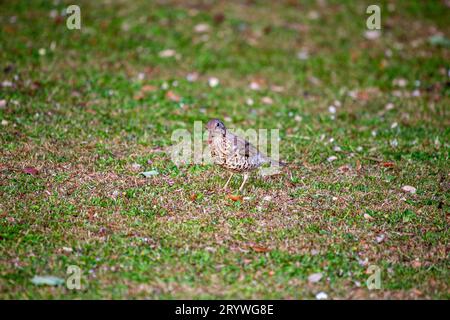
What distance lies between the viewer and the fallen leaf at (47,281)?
523 cm

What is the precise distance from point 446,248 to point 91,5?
31.2 feet

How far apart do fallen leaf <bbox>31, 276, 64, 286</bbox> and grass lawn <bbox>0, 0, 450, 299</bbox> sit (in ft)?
0.25

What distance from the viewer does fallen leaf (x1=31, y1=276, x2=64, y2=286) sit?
17.1ft

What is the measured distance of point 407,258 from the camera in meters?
5.82

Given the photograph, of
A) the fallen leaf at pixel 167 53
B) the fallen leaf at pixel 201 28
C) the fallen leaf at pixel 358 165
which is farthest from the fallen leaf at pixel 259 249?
the fallen leaf at pixel 201 28

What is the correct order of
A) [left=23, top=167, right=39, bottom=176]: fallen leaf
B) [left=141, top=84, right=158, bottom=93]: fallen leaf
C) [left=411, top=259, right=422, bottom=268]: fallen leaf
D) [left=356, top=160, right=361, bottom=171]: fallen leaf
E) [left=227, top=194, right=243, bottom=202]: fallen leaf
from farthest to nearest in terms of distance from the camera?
[left=141, top=84, right=158, bottom=93]: fallen leaf
[left=356, top=160, right=361, bottom=171]: fallen leaf
[left=23, top=167, right=39, bottom=176]: fallen leaf
[left=227, top=194, right=243, bottom=202]: fallen leaf
[left=411, top=259, right=422, bottom=268]: fallen leaf

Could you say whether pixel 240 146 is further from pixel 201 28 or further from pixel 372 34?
pixel 372 34

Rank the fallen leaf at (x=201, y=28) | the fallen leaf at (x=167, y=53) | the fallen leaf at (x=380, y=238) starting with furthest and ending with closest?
the fallen leaf at (x=201, y=28), the fallen leaf at (x=167, y=53), the fallen leaf at (x=380, y=238)

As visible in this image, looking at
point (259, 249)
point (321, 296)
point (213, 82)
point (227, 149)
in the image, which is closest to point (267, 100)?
point (213, 82)

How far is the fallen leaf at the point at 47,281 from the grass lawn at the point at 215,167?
0.07m

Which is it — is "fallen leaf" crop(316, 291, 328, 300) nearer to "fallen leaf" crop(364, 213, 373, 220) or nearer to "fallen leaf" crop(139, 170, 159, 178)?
"fallen leaf" crop(364, 213, 373, 220)

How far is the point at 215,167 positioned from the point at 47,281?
302 centimetres

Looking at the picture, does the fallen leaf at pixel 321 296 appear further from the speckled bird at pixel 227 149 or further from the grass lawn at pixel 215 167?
the speckled bird at pixel 227 149

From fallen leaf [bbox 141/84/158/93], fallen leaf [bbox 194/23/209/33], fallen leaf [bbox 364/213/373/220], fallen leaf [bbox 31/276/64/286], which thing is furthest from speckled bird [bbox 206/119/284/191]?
fallen leaf [bbox 194/23/209/33]
